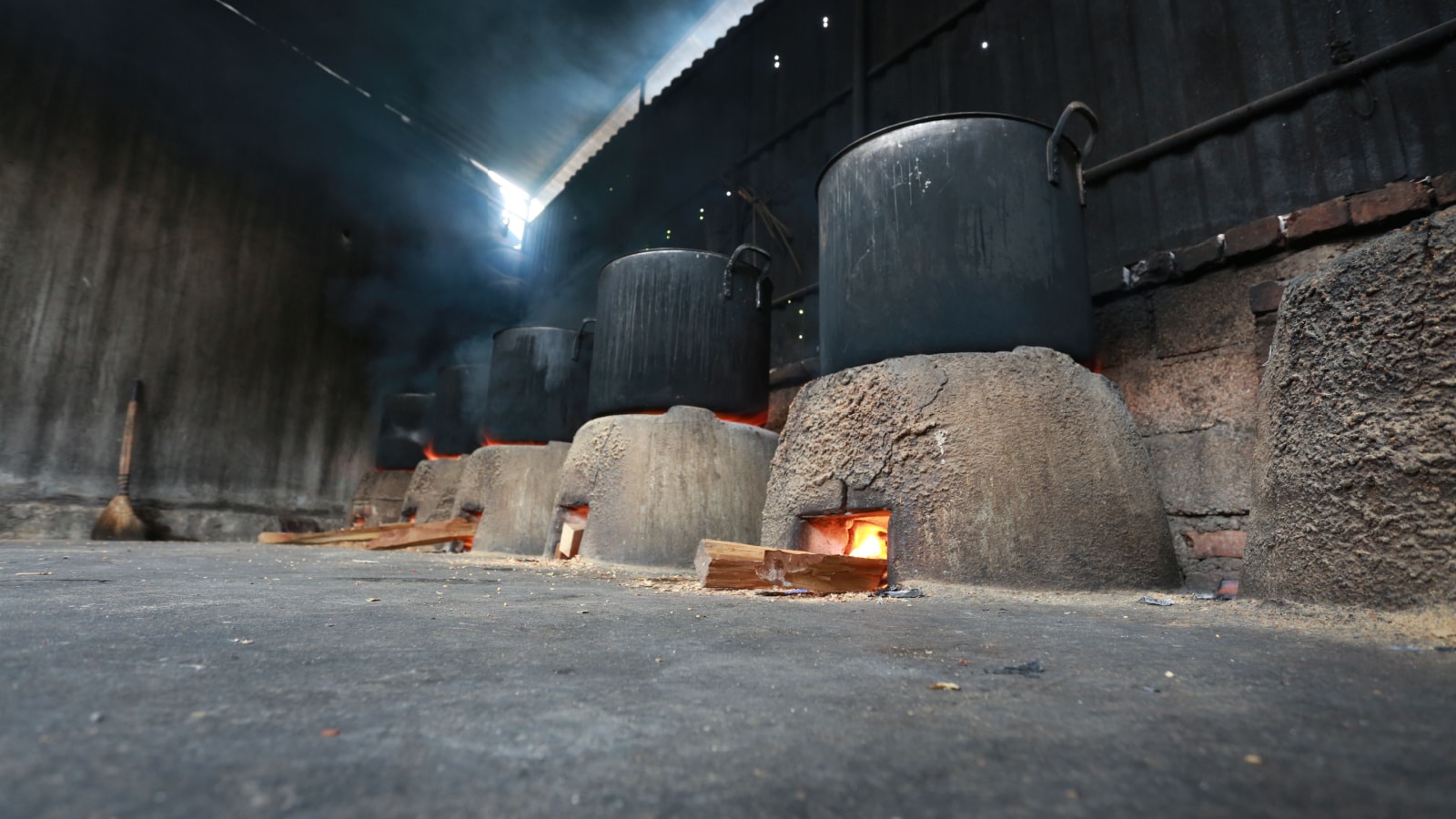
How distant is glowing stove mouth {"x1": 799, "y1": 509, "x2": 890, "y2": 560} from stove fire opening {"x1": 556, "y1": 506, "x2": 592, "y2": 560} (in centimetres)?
166

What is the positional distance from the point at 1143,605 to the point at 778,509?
1240mm

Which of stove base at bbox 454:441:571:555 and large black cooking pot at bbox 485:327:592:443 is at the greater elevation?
large black cooking pot at bbox 485:327:592:443

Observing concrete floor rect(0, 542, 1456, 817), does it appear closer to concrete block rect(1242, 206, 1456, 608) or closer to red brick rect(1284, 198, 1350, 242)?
concrete block rect(1242, 206, 1456, 608)

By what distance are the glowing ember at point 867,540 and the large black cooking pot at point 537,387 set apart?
2.85 meters

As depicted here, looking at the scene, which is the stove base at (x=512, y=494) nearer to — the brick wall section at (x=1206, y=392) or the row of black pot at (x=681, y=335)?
the row of black pot at (x=681, y=335)

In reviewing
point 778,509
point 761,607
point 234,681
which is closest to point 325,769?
point 234,681

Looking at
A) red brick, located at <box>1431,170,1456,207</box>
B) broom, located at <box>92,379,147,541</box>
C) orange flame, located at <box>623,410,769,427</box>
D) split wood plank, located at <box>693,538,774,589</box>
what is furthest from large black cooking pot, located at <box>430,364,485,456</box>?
red brick, located at <box>1431,170,1456,207</box>

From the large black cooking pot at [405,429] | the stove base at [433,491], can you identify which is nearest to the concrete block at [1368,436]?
the stove base at [433,491]

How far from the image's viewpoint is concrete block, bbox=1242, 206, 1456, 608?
48.9 inches

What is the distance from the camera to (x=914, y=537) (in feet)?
6.80

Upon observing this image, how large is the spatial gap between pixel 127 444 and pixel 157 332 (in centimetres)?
125

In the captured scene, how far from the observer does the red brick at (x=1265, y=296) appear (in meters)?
2.43

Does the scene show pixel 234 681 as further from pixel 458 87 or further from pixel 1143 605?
pixel 458 87

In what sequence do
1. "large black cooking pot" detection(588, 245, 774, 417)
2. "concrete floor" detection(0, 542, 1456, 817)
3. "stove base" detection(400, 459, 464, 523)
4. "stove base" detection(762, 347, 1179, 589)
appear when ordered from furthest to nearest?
"stove base" detection(400, 459, 464, 523), "large black cooking pot" detection(588, 245, 774, 417), "stove base" detection(762, 347, 1179, 589), "concrete floor" detection(0, 542, 1456, 817)
